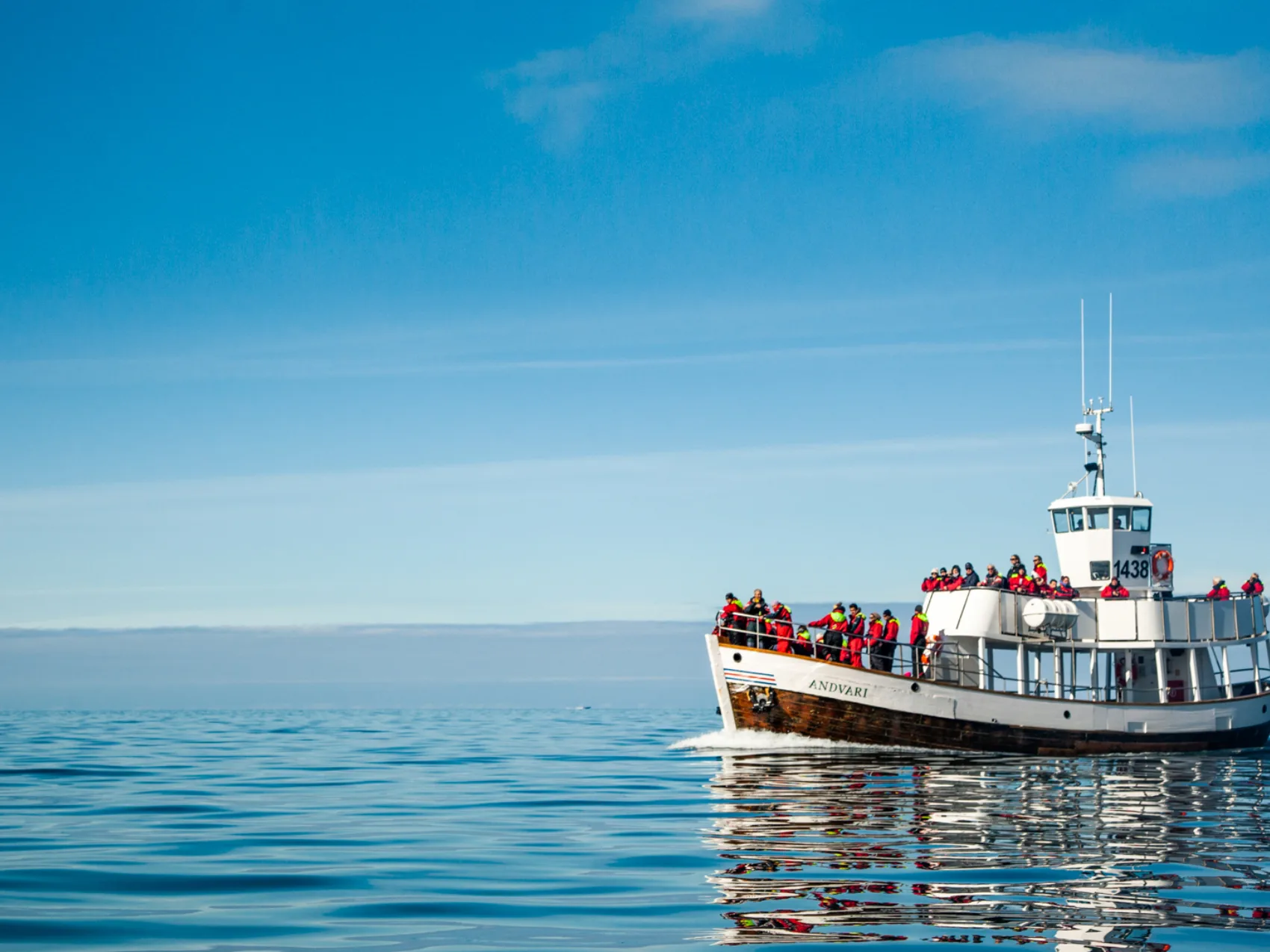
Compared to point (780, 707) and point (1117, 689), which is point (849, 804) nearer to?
point (780, 707)

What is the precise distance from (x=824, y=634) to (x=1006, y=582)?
7168 mm

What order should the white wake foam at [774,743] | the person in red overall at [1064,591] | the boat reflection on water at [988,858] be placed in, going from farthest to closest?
the person in red overall at [1064,591]
the white wake foam at [774,743]
the boat reflection on water at [988,858]

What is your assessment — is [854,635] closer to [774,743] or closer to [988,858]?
[774,743]

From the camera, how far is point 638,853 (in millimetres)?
18984

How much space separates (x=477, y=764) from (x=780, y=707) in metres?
8.75

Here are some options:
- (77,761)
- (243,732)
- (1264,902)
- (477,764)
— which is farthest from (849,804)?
(243,732)

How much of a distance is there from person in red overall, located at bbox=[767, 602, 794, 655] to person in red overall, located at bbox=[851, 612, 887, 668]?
1.86 meters

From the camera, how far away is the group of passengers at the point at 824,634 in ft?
123

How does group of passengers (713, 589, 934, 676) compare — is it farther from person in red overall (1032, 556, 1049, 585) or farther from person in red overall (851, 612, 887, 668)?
person in red overall (1032, 556, 1049, 585)

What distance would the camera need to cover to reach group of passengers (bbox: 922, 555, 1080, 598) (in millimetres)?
41094

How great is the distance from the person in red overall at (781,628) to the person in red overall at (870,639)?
6.09ft

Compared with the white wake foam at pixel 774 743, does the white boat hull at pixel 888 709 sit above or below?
above

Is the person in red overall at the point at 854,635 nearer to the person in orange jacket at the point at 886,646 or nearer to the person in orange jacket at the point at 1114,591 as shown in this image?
the person in orange jacket at the point at 886,646

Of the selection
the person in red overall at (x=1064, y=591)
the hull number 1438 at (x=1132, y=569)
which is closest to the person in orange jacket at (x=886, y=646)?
the person in red overall at (x=1064, y=591)
